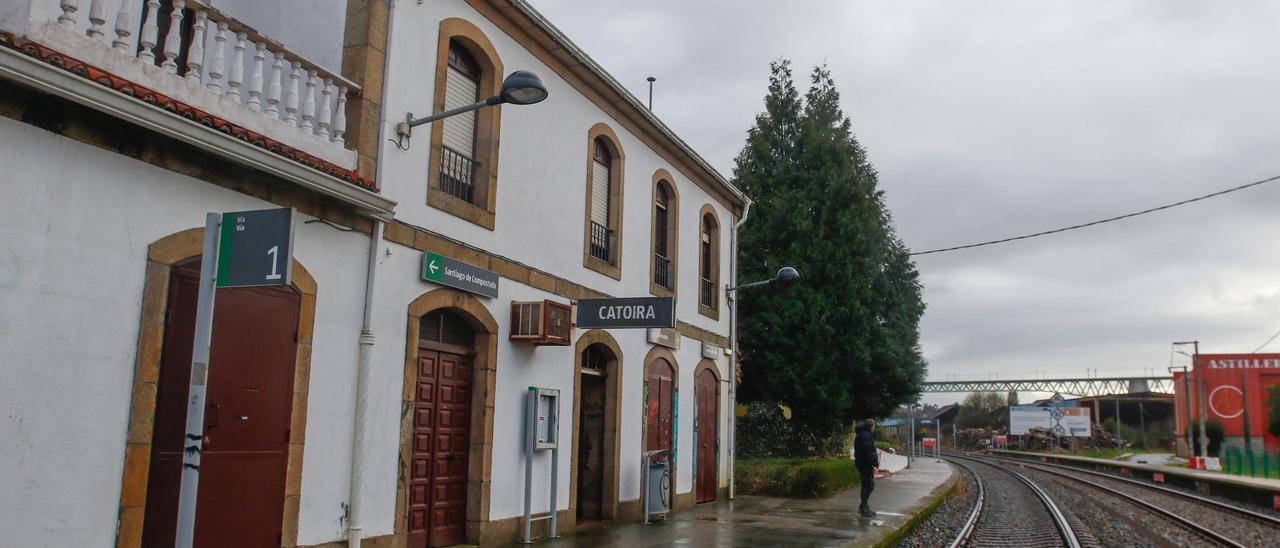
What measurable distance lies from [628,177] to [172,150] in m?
8.36

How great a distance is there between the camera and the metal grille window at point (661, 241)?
1587cm

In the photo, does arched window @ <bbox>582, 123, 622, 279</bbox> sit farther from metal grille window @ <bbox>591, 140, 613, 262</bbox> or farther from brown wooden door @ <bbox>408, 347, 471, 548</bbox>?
brown wooden door @ <bbox>408, 347, 471, 548</bbox>

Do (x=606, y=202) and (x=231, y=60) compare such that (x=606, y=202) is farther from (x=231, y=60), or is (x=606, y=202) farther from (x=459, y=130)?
(x=231, y=60)

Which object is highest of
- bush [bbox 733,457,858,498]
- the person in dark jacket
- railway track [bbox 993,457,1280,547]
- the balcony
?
the balcony

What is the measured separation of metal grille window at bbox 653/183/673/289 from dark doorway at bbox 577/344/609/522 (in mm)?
2374

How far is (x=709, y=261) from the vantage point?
19047 mm

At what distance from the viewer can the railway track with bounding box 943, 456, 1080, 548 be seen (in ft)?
45.3

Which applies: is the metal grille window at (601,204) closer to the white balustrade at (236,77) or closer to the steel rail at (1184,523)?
the white balustrade at (236,77)

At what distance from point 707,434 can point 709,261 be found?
11.6ft

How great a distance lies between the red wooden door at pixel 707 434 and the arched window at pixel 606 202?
4.21m

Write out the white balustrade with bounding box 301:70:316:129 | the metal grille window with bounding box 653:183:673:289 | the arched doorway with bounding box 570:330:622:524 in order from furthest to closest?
the metal grille window with bounding box 653:183:673:289 < the arched doorway with bounding box 570:330:622:524 < the white balustrade with bounding box 301:70:316:129

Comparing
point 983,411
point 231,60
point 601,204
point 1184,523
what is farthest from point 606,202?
point 983,411

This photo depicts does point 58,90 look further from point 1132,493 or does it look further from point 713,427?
point 1132,493

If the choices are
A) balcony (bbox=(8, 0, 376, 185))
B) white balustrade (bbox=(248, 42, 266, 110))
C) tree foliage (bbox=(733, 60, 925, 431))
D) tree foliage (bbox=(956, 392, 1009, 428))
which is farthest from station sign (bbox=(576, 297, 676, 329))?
tree foliage (bbox=(956, 392, 1009, 428))
